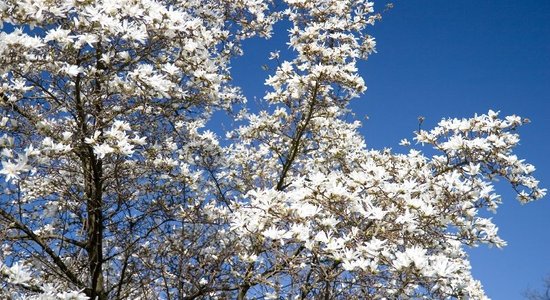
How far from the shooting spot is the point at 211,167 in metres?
7.96

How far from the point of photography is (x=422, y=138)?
20.6 ft

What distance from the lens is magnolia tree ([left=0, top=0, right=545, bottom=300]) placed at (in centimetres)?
486

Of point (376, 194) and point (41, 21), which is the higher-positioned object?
point (41, 21)

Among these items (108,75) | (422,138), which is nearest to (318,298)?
(422,138)

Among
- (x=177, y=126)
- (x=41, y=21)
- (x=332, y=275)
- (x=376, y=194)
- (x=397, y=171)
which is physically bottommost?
(x=332, y=275)

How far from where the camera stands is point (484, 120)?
234 inches

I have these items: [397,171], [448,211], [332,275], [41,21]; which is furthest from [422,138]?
[41,21]

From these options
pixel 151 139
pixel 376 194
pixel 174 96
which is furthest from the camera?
pixel 151 139

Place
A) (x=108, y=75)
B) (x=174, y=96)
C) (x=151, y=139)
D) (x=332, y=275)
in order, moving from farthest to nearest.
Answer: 1. (x=151, y=139)
2. (x=174, y=96)
3. (x=108, y=75)
4. (x=332, y=275)

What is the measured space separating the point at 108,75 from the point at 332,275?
10.1 feet

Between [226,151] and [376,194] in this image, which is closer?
[376,194]

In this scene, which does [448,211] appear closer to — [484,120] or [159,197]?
[484,120]

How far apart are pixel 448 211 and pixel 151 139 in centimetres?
364

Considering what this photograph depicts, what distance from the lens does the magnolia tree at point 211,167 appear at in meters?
4.86
